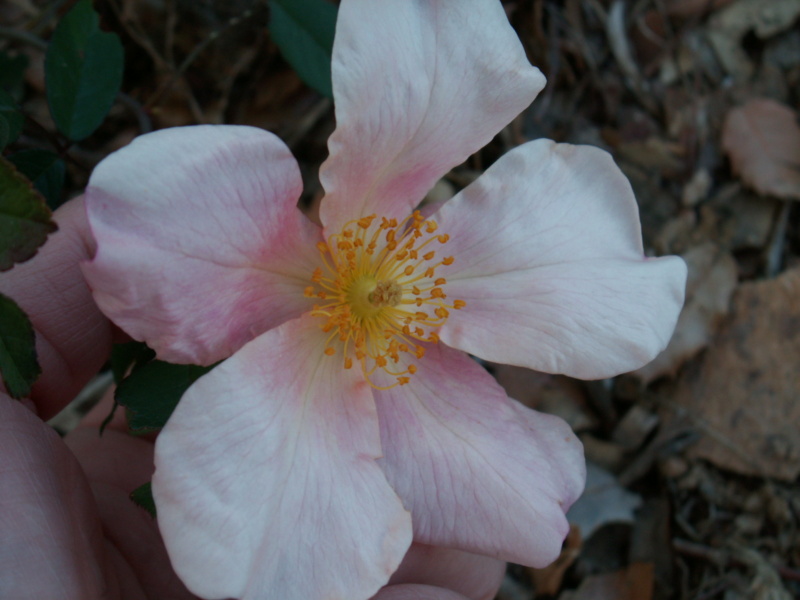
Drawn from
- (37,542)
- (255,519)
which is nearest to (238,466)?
(255,519)

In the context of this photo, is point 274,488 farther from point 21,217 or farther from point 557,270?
point 557,270

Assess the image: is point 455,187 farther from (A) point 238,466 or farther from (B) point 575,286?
(A) point 238,466

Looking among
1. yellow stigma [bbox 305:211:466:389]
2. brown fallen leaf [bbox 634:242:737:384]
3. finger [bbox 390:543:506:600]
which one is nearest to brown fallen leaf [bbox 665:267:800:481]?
brown fallen leaf [bbox 634:242:737:384]

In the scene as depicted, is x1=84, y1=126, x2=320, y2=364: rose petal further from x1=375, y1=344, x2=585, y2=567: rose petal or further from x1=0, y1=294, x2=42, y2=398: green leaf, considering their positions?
x1=375, y1=344, x2=585, y2=567: rose petal

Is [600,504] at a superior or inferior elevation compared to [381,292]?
inferior

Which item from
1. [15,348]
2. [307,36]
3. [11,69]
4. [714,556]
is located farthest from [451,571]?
[11,69]

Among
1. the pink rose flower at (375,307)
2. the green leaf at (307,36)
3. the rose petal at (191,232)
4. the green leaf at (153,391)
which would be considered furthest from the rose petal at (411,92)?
the green leaf at (307,36)
